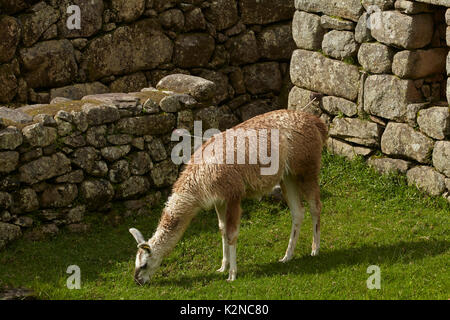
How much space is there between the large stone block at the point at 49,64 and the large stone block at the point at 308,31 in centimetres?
322

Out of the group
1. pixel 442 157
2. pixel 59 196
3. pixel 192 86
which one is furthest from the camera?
pixel 192 86

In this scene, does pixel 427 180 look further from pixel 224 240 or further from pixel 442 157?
pixel 224 240

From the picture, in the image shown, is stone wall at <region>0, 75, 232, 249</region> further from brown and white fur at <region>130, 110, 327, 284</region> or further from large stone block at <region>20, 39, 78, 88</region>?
brown and white fur at <region>130, 110, 327, 284</region>

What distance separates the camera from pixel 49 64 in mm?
11016

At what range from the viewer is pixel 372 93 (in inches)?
406

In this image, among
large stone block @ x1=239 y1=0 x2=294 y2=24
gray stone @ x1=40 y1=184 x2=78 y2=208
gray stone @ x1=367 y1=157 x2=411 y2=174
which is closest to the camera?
gray stone @ x1=40 y1=184 x2=78 y2=208

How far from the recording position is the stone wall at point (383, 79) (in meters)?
9.66

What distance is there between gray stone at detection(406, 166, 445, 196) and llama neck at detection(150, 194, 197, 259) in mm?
3273

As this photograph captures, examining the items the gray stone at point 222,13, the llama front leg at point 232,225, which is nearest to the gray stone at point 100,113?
the llama front leg at point 232,225

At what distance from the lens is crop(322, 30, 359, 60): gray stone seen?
1061 cm

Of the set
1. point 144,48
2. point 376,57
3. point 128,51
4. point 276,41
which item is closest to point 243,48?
point 276,41

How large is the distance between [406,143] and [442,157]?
2.08 feet

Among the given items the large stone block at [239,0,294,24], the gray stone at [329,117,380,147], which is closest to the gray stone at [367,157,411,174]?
the gray stone at [329,117,380,147]
